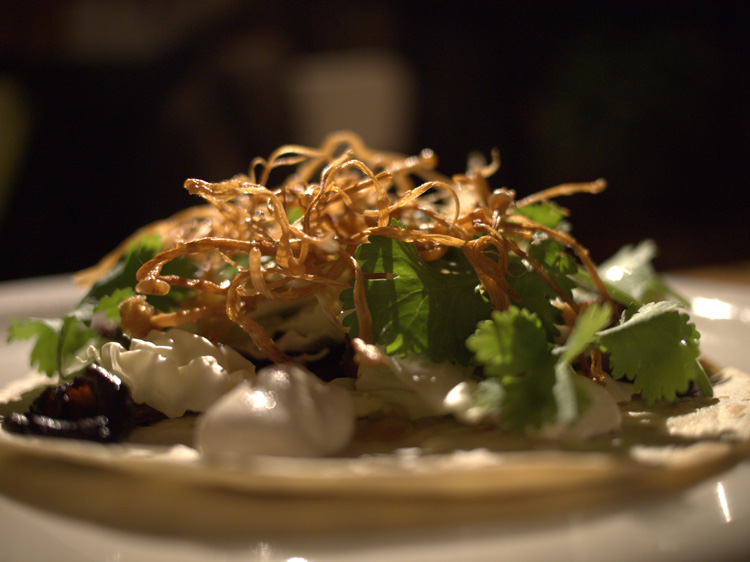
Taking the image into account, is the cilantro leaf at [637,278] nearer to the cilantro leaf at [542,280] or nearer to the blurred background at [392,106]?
the cilantro leaf at [542,280]

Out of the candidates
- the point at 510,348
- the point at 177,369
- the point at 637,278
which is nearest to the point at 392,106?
the point at 637,278

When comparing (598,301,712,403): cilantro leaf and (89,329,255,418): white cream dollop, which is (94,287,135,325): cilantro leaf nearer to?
(89,329,255,418): white cream dollop

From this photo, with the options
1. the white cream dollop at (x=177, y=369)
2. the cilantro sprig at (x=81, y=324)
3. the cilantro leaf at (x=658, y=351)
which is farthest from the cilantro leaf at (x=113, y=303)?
the cilantro leaf at (x=658, y=351)

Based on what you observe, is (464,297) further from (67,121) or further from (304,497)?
(67,121)

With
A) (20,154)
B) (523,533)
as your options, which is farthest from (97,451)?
(20,154)

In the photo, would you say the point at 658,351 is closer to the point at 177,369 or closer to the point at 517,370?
the point at 517,370

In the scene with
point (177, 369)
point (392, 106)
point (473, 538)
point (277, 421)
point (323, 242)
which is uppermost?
point (392, 106)
